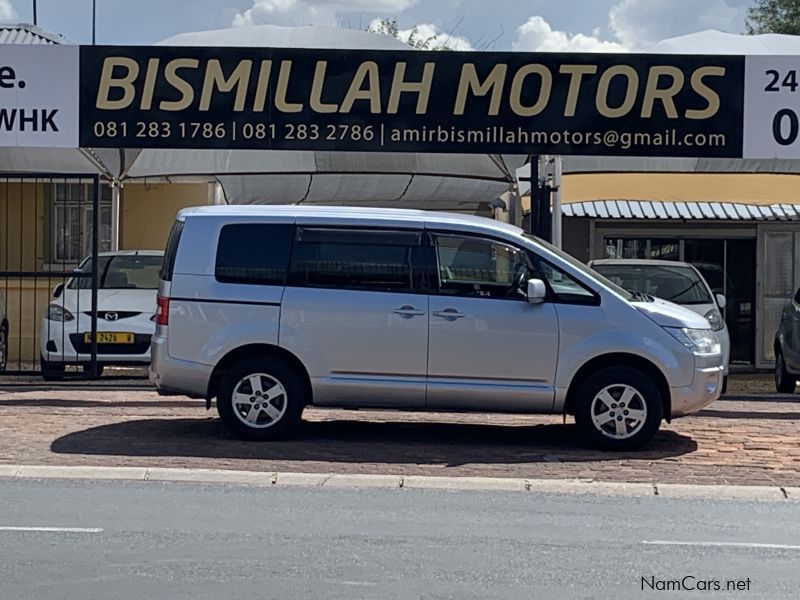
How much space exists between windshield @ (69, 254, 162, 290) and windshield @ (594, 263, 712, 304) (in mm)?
6024

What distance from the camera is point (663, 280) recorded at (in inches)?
627

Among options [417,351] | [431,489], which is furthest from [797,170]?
[431,489]

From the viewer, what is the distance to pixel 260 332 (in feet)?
33.5

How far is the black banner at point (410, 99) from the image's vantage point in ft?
46.0

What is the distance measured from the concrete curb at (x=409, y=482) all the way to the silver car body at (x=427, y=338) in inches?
42.5

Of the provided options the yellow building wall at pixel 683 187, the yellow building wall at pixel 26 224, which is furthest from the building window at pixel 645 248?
the yellow building wall at pixel 26 224

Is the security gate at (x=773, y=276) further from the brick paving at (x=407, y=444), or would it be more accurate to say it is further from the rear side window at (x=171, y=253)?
the rear side window at (x=171, y=253)

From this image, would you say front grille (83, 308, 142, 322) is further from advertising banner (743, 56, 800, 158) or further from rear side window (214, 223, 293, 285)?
advertising banner (743, 56, 800, 158)

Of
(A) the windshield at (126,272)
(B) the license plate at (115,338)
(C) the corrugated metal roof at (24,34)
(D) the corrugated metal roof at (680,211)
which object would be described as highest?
(C) the corrugated metal roof at (24,34)

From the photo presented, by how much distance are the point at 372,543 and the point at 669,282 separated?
31.2 ft

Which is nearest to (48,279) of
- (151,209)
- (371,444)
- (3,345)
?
(3,345)

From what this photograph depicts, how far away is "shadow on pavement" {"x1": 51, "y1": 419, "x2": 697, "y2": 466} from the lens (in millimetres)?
10094

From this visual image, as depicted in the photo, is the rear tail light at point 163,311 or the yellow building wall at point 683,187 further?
the yellow building wall at point 683,187

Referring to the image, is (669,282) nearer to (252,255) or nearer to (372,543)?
(252,255)
